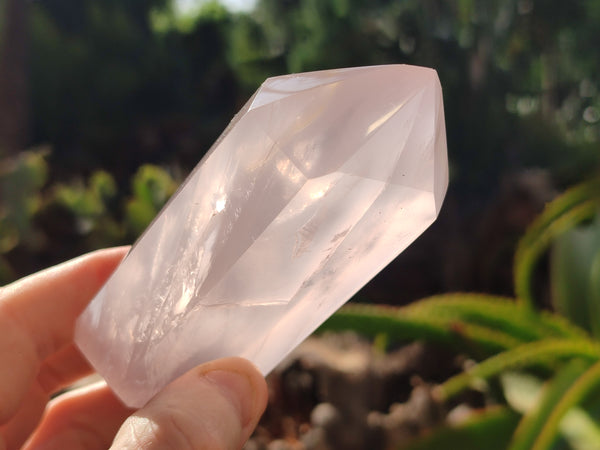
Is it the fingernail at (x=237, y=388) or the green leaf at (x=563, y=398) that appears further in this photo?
the green leaf at (x=563, y=398)

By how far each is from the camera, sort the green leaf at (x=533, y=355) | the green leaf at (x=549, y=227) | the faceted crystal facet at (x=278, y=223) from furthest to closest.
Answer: the green leaf at (x=549, y=227) < the green leaf at (x=533, y=355) < the faceted crystal facet at (x=278, y=223)

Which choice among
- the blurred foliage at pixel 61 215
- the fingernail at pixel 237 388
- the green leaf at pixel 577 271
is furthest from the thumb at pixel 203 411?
the blurred foliage at pixel 61 215

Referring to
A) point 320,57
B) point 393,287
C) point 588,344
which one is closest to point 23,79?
point 320,57

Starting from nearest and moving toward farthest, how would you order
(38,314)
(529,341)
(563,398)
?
(38,314) → (563,398) → (529,341)

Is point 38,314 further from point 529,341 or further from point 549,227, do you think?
point 549,227

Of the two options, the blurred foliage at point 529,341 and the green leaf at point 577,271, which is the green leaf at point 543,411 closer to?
the blurred foliage at point 529,341

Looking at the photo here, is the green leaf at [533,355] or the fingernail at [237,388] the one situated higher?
the fingernail at [237,388]

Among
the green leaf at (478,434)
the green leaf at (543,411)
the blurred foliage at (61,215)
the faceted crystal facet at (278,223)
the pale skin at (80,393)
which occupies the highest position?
the faceted crystal facet at (278,223)

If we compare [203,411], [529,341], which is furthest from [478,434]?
[203,411]
